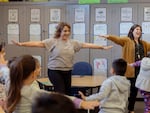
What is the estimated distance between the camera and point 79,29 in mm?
6512

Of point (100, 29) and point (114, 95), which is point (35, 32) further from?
point (114, 95)

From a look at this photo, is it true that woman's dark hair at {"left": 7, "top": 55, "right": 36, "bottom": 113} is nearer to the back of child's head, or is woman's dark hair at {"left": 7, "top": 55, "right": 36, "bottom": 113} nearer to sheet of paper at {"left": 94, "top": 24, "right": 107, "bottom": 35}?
the back of child's head

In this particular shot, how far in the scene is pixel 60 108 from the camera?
103cm

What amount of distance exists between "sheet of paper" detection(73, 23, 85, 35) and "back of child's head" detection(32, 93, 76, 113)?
5.47 meters

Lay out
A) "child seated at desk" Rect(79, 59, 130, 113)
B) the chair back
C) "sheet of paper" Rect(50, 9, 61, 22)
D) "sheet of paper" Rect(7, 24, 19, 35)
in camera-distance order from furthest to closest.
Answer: "sheet of paper" Rect(7, 24, 19, 35)
"sheet of paper" Rect(50, 9, 61, 22)
the chair back
"child seated at desk" Rect(79, 59, 130, 113)

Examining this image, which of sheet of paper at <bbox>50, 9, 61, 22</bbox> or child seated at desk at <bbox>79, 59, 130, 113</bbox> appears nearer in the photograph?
child seated at desk at <bbox>79, 59, 130, 113</bbox>

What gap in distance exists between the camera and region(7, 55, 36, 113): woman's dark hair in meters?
2.06

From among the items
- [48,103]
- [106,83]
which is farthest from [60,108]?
[106,83]

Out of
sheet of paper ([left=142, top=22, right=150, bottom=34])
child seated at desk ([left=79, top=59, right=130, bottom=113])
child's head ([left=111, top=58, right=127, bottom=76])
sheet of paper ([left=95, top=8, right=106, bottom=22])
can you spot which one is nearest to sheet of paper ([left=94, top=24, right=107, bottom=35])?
sheet of paper ([left=95, top=8, right=106, bottom=22])

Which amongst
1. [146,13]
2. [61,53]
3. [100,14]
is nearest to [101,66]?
[100,14]

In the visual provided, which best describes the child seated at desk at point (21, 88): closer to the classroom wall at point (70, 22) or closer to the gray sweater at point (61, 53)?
the gray sweater at point (61, 53)

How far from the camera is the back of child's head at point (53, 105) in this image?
1.03m

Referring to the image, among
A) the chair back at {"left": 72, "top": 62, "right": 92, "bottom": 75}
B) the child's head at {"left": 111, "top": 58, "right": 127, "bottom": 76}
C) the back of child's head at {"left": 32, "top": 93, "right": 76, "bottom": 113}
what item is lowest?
the chair back at {"left": 72, "top": 62, "right": 92, "bottom": 75}

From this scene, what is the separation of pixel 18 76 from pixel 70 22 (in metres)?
4.53
